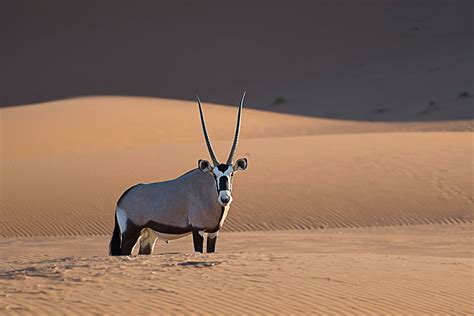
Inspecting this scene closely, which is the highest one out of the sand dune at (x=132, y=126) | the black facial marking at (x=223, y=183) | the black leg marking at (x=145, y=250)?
the sand dune at (x=132, y=126)

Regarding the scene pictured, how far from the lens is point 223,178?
10.4 m

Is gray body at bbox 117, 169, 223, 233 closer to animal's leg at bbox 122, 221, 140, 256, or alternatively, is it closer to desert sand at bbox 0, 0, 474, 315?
animal's leg at bbox 122, 221, 140, 256

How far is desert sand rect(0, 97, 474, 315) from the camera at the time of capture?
8750 millimetres

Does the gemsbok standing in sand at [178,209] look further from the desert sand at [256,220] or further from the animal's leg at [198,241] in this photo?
the desert sand at [256,220]

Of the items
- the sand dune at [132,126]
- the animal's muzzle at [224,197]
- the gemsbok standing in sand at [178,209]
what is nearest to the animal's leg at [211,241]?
the gemsbok standing in sand at [178,209]

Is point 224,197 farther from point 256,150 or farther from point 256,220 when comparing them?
point 256,150

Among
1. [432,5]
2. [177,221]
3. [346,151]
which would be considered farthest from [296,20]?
[177,221]

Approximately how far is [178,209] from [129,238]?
26.4 inches

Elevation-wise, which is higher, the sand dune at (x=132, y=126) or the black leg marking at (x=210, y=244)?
the sand dune at (x=132, y=126)

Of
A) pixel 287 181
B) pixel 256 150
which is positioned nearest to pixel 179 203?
pixel 287 181

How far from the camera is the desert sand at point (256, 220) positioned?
8.75 m

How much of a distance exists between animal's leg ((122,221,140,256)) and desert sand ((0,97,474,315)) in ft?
1.45

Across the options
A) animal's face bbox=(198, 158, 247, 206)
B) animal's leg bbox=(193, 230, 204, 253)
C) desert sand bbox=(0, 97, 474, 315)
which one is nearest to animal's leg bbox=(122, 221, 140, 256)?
desert sand bbox=(0, 97, 474, 315)

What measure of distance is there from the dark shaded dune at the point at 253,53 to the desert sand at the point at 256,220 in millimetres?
8541
